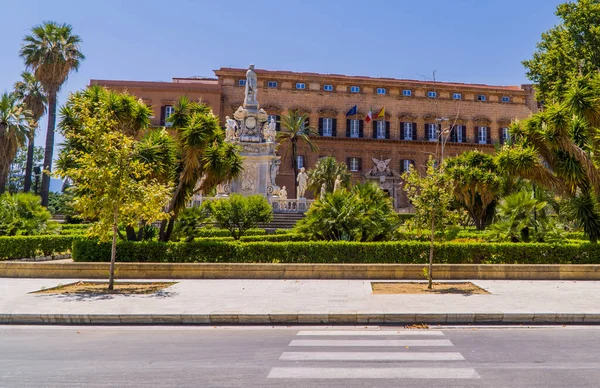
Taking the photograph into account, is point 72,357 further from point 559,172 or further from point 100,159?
point 559,172

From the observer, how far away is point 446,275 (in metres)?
13.8

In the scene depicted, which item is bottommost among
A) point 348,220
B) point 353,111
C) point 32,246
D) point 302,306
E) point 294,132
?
point 302,306

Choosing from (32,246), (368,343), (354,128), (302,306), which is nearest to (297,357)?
(368,343)

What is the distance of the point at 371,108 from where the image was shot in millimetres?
56031

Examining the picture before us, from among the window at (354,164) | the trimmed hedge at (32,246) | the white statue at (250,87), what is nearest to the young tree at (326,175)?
the window at (354,164)

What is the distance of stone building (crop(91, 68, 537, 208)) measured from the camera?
52969 millimetres

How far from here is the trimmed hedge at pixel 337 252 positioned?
1434cm

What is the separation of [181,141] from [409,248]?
25.7ft

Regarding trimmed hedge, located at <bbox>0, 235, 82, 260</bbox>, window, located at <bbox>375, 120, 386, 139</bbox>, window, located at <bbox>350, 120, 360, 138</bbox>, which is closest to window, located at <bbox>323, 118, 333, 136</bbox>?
window, located at <bbox>350, 120, 360, 138</bbox>

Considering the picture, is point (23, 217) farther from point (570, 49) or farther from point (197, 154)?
point (570, 49)

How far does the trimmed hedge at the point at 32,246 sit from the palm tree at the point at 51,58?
55.6 feet

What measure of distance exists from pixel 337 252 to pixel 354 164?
138 feet

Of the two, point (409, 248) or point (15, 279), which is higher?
point (409, 248)

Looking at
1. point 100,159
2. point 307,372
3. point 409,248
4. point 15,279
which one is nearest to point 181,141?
point 100,159
